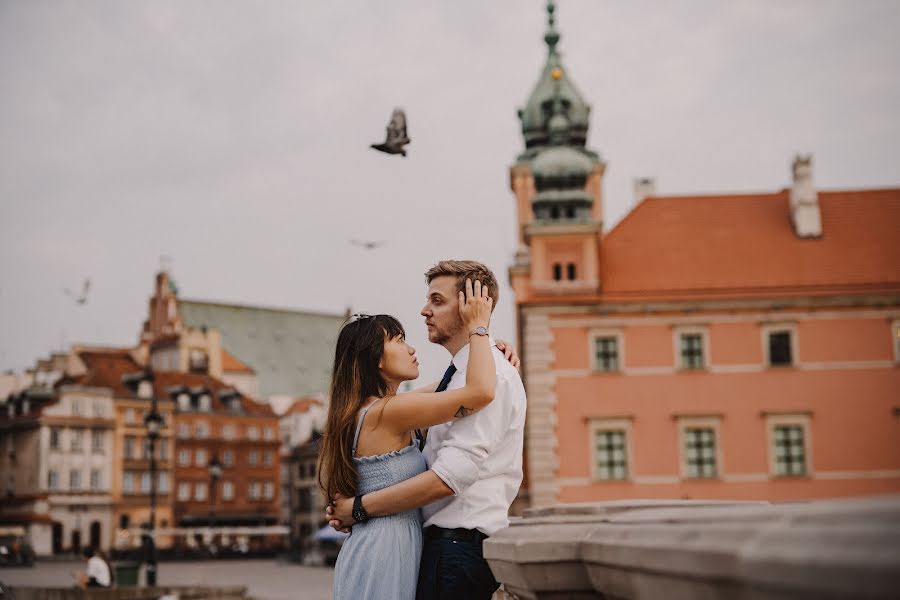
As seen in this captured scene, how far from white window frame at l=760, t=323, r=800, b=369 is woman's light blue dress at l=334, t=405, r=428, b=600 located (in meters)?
31.4

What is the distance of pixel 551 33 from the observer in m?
49.1

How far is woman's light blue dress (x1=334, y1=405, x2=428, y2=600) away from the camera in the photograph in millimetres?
3428

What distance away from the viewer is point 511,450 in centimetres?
358

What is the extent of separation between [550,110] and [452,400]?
41.4 meters

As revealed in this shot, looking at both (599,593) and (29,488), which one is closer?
(599,593)

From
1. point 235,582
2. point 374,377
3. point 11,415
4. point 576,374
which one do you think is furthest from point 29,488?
point 374,377

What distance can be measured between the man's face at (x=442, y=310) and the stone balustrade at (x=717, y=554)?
88 cm

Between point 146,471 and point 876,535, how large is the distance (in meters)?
64.5

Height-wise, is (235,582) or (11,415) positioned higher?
(11,415)

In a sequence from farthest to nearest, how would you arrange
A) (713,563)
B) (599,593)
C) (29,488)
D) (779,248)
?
(29,488)
(779,248)
(599,593)
(713,563)

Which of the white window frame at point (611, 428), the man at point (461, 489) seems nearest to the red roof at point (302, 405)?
the white window frame at point (611, 428)

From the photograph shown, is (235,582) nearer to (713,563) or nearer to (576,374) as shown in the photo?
(576,374)

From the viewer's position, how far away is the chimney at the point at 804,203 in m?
36.0

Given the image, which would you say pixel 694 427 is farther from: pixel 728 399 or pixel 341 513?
pixel 341 513
